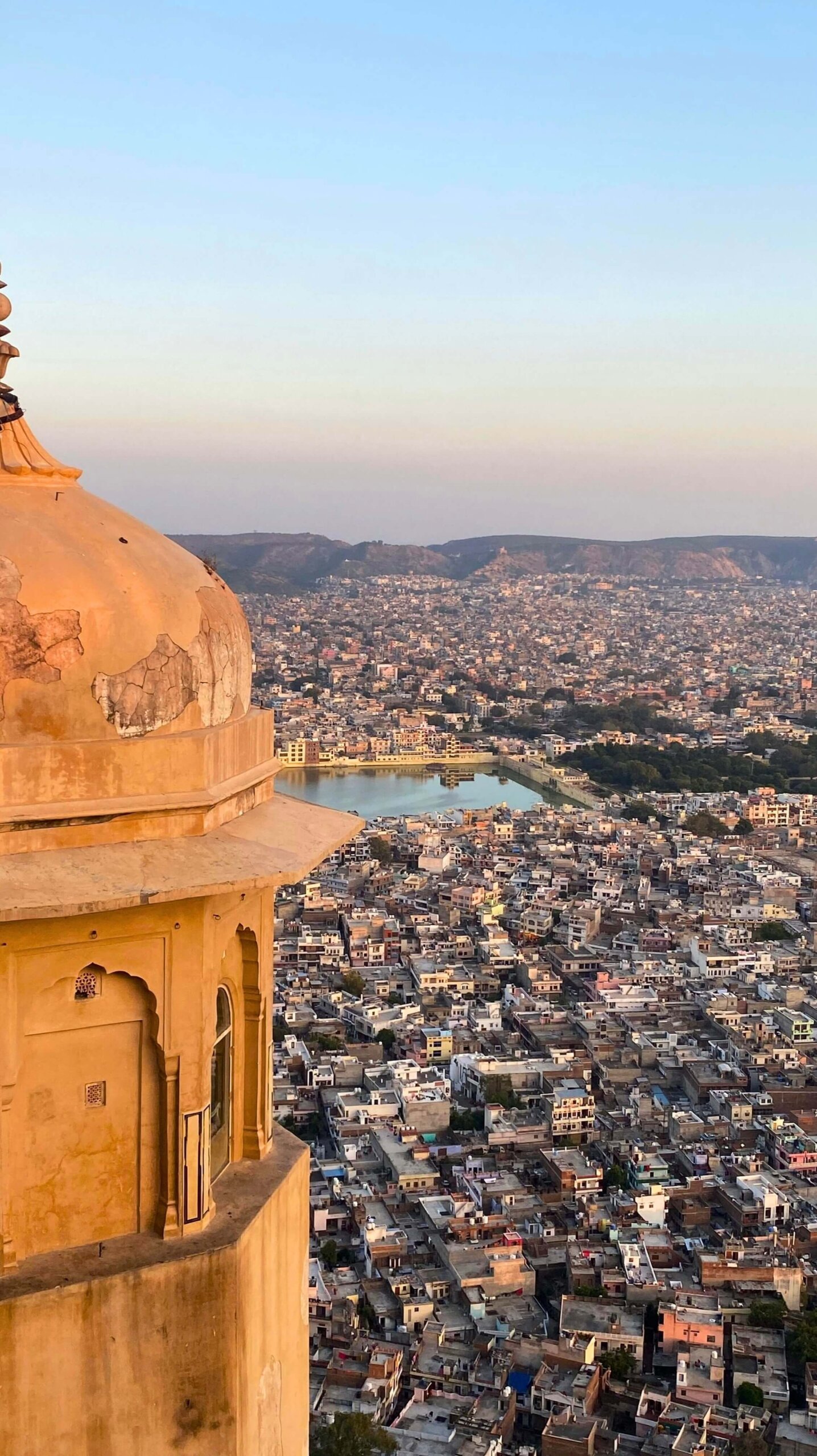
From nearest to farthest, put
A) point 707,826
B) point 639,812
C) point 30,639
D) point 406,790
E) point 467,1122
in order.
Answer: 1. point 30,639
2. point 467,1122
3. point 707,826
4. point 639,812
5. point 406,790

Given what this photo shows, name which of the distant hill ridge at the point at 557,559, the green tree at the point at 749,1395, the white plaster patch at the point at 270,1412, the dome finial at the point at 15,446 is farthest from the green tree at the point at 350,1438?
the distant hill ridge at the point at 557,559

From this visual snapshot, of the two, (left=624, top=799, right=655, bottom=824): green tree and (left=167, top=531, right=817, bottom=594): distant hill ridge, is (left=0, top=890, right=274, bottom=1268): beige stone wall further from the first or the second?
(left=167, top=531, right=817, bottom=594): distant hill ridge

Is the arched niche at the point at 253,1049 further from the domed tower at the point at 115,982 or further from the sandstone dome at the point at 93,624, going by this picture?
the sandstone dome at the point at 93,624

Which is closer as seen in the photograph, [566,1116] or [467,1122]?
[566,1116]

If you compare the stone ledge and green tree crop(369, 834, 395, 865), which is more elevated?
the stone ledge

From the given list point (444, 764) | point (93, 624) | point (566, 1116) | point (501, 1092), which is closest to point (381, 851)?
point (501, 1092)

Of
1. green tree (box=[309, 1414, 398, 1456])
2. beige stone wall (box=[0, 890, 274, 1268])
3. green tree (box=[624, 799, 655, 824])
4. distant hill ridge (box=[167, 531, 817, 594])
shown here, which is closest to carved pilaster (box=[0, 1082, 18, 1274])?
beige stone wall (box=[0, 890, 274, 1268])

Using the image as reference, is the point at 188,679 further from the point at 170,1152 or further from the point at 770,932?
the point at 770,932
